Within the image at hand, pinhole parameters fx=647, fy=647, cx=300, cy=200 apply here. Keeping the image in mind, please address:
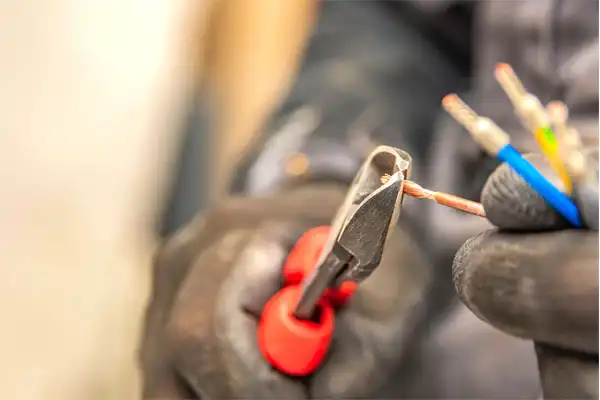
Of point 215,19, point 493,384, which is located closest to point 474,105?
point 493,384

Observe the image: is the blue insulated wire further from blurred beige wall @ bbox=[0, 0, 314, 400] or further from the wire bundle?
blurred beige wall @ bbox=[0, 0, 314, 400]

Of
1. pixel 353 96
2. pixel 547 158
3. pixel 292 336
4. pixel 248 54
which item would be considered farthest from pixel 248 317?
Answer: pixel 248 54

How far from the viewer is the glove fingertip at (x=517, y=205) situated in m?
0.18

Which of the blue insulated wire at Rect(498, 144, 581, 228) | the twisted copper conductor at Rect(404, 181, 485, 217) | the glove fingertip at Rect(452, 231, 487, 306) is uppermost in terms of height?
the blue insulated wire at Rect(498, 144, 581, 228)

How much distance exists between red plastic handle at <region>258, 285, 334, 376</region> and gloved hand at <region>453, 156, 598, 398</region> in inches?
2.8

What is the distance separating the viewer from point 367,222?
0.18m

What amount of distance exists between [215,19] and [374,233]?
0.75 m

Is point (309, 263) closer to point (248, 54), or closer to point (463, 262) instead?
point (463, 262)

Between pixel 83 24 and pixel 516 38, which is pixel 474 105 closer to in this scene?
pixel 516 38

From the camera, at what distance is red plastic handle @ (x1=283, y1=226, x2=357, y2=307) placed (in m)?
0.26

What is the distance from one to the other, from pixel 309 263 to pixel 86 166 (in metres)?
0.36

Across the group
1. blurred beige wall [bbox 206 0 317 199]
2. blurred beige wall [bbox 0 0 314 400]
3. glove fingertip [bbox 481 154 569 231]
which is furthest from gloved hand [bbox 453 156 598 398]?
blurred beige wall [bbox 206 0 317 199]

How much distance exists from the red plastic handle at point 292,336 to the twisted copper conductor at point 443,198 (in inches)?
3.0

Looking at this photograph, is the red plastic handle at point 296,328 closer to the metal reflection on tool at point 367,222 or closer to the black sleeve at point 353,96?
the metal reflection on tool at point 367,222
